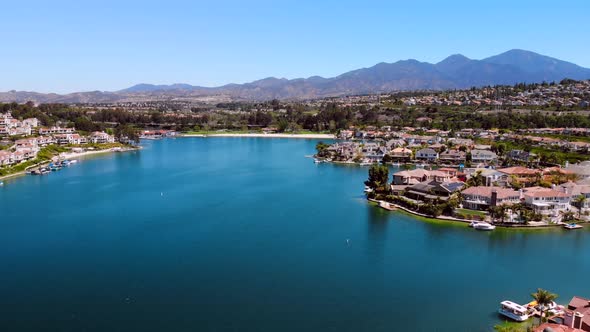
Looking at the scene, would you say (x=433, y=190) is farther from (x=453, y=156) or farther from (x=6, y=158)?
(x=6, y=158)

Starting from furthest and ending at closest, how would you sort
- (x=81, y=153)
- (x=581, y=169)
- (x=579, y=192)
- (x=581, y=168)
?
(x=81, y=153), (x=581, y=168), (x=581, y=169), (x=579, y=192)

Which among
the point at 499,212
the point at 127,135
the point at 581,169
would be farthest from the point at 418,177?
the point at 127,135

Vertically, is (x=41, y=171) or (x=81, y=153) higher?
(x=81, y=153)

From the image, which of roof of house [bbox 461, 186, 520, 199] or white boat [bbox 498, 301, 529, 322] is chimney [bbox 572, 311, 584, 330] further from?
roof of house [bbox 461, 186, 520, 199]

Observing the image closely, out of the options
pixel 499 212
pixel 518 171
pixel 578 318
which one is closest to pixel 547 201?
pixel 499 212

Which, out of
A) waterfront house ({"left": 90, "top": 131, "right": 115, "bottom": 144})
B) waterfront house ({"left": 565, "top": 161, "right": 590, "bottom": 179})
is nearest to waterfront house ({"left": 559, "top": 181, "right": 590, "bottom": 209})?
waterfront house ({"left": 565, "top": 161, "right": 590, "bottom": 179})

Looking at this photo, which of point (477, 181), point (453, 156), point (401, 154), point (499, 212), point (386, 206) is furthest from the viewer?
point (401, 154)

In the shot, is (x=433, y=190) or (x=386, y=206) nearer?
(x=386, y=206)

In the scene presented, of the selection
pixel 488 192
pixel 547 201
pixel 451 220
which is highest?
pixel 488 192
